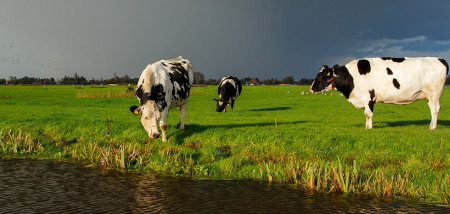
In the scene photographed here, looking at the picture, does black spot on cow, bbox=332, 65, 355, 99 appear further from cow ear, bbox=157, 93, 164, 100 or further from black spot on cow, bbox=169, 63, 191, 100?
cow ear, bbox=157, 93, 164, 100

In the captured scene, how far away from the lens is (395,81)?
15508 mm

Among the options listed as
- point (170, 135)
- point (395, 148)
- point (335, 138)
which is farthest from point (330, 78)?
point (170, 135)

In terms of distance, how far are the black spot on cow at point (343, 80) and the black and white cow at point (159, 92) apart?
22.0 feet

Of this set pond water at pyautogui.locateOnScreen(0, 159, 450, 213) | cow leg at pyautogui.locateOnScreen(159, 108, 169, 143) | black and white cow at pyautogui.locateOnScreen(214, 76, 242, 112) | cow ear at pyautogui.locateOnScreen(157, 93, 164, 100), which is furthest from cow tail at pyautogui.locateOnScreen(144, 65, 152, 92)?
black and white cow at pyautogui.locateOnScreen(214, 76, 242, 112)

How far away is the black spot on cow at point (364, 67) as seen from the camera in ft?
52.3

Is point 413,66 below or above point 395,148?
above

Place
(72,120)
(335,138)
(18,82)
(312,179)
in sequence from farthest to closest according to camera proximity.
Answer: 1. (18,82)
2. (72,120)
3. (335,138)
4. (312,179)

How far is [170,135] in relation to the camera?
14.4 metres

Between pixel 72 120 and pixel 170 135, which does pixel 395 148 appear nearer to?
pixel 170 135

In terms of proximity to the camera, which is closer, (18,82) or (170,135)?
(170,135)

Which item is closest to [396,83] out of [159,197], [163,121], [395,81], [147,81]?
[395,81]

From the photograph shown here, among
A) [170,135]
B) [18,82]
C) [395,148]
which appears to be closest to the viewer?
[395,148]

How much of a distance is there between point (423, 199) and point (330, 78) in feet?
30.0

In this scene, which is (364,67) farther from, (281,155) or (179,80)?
(179,80)
